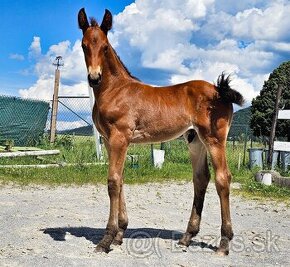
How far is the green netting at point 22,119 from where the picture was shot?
15.4m

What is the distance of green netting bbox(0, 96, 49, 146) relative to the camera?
15.4 m

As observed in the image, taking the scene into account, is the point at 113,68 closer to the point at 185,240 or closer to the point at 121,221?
the point at 121,221

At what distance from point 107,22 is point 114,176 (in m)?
1.75

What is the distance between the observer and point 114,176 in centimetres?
483

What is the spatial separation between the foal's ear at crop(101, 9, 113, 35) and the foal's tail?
141 centimetres

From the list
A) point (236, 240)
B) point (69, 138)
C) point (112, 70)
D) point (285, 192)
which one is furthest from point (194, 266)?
point (69, 138)

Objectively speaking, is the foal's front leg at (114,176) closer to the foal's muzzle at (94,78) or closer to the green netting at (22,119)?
the foal's muzzle at (94,78)

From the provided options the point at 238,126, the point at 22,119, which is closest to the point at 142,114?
the point at 22,119

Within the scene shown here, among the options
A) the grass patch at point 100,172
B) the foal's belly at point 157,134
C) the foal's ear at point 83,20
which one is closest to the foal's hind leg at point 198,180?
the foal's belly at point 157,134

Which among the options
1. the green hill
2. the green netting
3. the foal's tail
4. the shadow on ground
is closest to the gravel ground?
the shadow on ground

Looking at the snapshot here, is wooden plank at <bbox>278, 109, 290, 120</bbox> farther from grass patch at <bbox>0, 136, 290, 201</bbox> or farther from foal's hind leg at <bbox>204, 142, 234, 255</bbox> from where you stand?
foal's hind leg at <bbox>204, 142, 234, 255</bbox>

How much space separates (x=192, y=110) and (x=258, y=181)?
6.48m

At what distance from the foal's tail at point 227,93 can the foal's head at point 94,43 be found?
137 cm

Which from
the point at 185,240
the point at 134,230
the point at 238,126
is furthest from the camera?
the point at 238,126
